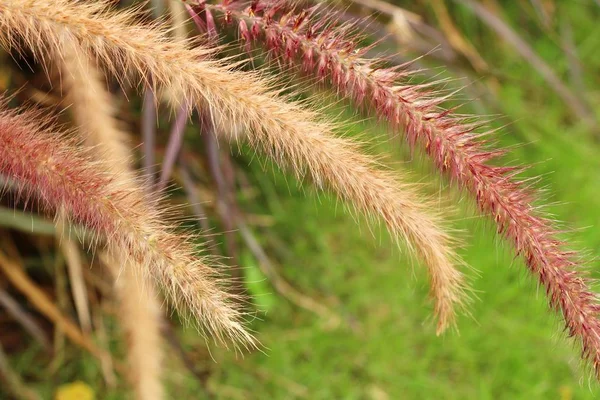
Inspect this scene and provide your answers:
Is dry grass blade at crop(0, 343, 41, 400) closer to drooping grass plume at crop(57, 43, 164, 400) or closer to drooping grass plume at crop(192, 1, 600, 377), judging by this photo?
drooping grass plume at crop(57, 43, 164, 400)

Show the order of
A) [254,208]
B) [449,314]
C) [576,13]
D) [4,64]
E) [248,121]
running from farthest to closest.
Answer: [576,13], [254,208], [4,64], [449,314], [248,121]

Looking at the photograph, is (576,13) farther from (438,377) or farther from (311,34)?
(311,34)

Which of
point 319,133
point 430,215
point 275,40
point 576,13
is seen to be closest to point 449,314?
point 430,215

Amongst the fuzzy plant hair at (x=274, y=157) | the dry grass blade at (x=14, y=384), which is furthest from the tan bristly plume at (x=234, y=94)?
the dry grass blade at (x=14, y=384)

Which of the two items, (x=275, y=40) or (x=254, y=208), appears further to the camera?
(x=254, y=208)

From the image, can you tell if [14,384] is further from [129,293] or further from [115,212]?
[115,212]

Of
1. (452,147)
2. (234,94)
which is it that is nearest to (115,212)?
(234,94)
